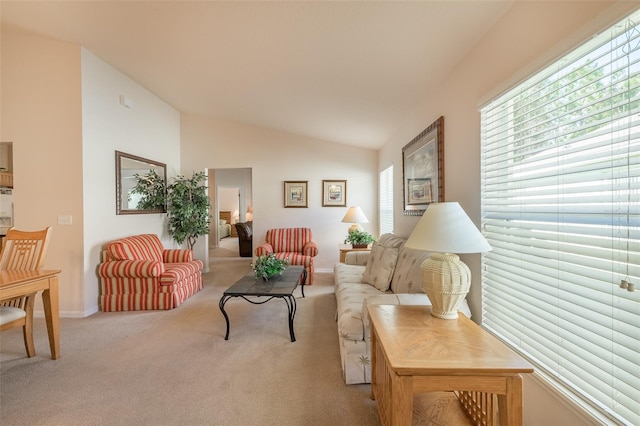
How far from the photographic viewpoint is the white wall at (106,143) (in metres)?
3.12

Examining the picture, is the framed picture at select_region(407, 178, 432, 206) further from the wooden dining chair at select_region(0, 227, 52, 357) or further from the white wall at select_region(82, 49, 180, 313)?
the white wall at select_region(82, 49, 180, 313)

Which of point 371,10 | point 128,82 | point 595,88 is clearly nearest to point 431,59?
point 371,10

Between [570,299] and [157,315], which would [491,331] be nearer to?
[570,299]

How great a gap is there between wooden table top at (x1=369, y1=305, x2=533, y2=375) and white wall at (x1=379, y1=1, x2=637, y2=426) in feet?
1.34

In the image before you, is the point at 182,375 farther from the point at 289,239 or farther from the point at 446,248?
the point at 289,239

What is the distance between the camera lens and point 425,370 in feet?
3.29

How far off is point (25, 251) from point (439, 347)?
3.18 metres

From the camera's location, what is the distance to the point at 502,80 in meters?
1.59

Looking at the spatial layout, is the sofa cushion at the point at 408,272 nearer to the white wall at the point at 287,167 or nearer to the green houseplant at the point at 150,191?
Result: the white wall at the point at 287,167

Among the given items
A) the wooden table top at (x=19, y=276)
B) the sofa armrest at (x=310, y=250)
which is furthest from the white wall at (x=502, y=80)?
the wooden table top at (x=19, y=276)

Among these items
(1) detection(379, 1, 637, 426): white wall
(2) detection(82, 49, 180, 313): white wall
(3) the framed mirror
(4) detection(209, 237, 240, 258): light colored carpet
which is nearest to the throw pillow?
(1) detection(379, 1, 637, 426): white wall

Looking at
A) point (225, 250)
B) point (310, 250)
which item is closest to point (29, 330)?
point (310, 250)

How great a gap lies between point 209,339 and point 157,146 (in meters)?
3.54

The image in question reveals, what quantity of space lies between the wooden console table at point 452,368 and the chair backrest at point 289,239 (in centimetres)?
372
